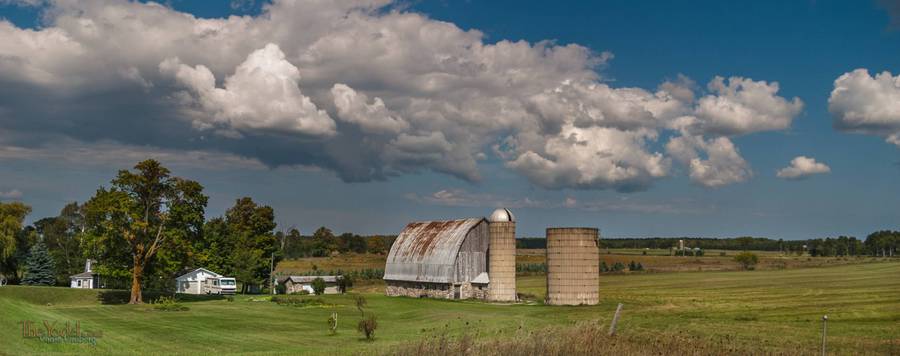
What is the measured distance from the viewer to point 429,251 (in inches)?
3009

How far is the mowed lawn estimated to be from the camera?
30955 mm

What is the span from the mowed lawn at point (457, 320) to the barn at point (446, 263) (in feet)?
16.8

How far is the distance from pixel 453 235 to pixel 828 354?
49942 mm

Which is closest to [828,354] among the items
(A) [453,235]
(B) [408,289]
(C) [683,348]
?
(C) [683,348]

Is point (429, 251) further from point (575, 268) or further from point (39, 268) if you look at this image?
point (39, 268)

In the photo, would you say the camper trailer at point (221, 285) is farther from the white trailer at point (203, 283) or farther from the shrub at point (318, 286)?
the shrub at point (318, 286)

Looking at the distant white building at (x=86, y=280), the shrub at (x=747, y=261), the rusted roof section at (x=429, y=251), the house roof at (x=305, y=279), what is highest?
the rusted roof section at (x=429, y=251)

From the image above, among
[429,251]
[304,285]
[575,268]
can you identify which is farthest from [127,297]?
[575,268]

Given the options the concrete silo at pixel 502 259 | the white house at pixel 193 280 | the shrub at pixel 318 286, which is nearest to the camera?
the concrete silo at pixel 502 259

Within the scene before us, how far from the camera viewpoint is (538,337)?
21891 mm

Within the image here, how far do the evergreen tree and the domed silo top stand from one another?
61.3 m

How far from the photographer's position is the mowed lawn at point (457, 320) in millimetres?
30955

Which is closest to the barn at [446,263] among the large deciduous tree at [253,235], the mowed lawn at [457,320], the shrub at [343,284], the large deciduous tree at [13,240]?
the mowed lawn at [457,320]

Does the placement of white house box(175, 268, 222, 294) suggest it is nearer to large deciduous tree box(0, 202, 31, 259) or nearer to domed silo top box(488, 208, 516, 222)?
large deciduous tree box(0, 202, 31, 259)
